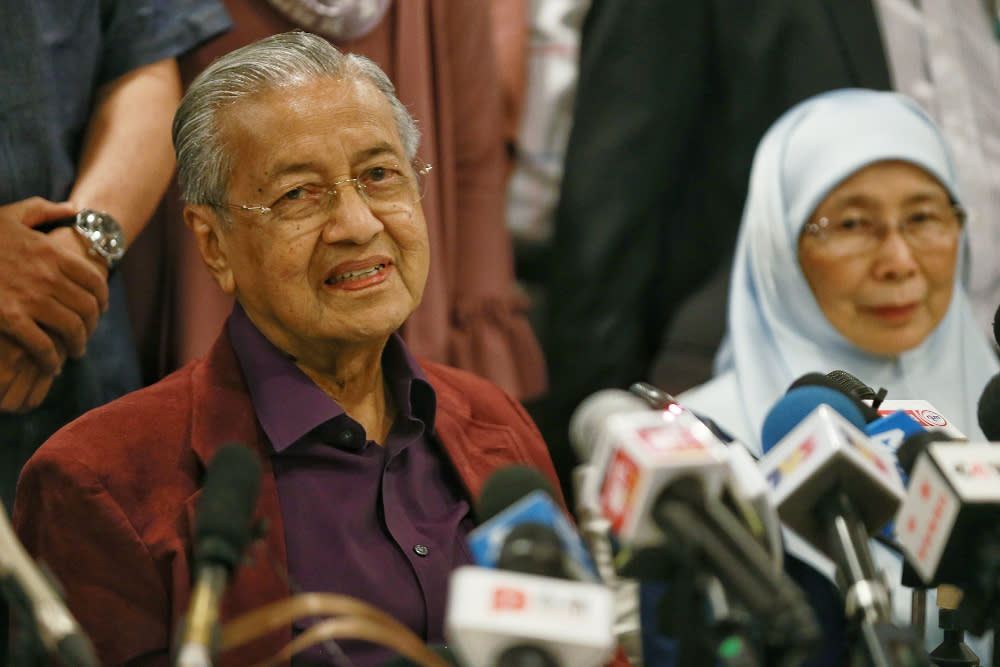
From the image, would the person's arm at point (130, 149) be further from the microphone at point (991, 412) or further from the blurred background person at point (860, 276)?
the microphone at point (991, 412)

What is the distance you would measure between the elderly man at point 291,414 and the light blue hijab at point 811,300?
0.83m

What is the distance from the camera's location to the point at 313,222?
194 cm

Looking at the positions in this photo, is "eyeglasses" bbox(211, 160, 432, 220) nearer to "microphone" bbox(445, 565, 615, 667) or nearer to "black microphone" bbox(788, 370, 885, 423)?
"black microphone" bbox(788, 370, 885, 423)

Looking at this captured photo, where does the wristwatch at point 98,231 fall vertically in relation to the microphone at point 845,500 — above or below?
below

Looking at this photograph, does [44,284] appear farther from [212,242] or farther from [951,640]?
[951,640]

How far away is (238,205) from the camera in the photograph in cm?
194

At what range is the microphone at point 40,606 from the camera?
1.11 metres

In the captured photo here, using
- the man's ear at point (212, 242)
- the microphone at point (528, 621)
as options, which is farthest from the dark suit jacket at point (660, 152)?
the microphone at point (528, 621)

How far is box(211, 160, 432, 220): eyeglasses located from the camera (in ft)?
6.32

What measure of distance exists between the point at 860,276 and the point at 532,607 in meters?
1.76

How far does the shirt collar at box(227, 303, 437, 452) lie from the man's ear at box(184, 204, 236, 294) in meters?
0.05

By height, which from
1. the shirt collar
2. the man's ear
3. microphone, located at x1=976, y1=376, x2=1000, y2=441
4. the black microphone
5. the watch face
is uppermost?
microphone, located at x1=976, y1=376, x2=1000, y2=441

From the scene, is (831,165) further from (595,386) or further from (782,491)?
(782,491)

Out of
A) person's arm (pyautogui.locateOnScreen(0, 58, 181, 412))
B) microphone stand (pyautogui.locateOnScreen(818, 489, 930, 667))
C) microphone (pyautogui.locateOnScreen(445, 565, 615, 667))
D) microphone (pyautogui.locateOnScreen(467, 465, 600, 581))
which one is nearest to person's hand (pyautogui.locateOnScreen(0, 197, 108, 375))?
person's arm (pyautogui.locateOnScreen(0, 58, 181, 412))
